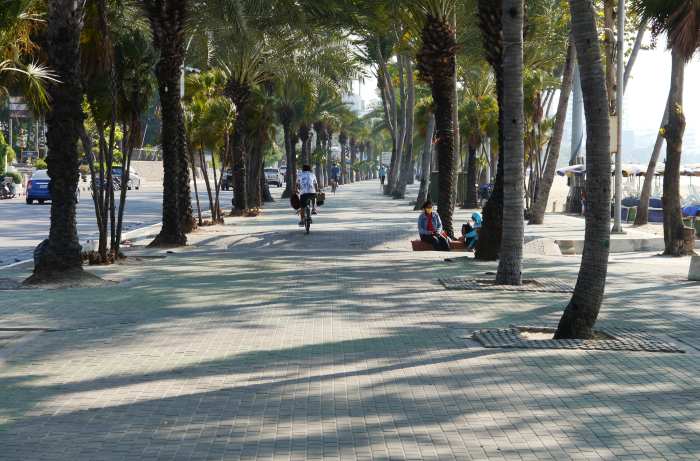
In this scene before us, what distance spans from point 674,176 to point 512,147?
7.99 meters

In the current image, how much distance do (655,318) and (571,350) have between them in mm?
2784

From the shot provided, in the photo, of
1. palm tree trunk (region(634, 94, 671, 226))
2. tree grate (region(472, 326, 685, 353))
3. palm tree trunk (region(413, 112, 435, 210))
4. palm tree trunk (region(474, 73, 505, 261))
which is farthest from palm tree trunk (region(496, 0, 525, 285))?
palm tree trunk (region(413, 112, 435, 210))

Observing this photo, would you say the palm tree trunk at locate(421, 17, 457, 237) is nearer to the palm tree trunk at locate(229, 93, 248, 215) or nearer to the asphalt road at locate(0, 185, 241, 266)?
the asphalt road at locate(0, 185, 241, 266)

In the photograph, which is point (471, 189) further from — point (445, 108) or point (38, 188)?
point (445, 108)

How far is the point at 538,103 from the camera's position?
43.2m

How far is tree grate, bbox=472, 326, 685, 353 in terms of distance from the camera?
9.68 metres

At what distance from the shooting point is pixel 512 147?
15.2 meters

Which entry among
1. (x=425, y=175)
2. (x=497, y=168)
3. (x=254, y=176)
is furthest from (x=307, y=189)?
(x=425, y=175)

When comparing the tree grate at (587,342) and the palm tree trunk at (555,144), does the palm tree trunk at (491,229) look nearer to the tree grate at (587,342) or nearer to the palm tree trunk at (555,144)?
the tree grate at (587,342)

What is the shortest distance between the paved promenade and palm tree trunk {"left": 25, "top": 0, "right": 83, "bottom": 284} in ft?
2.73

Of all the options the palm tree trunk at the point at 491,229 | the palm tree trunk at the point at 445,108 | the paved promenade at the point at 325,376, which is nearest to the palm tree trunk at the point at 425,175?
the palm tree trunk at the point at 445,108

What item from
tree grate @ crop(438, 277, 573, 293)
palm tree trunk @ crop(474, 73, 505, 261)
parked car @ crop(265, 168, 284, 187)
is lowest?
parked car @ crop(265, 168, 284, 187)

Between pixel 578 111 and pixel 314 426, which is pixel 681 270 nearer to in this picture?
pixel 314 426

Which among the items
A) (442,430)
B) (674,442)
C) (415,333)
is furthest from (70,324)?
(674,442)
